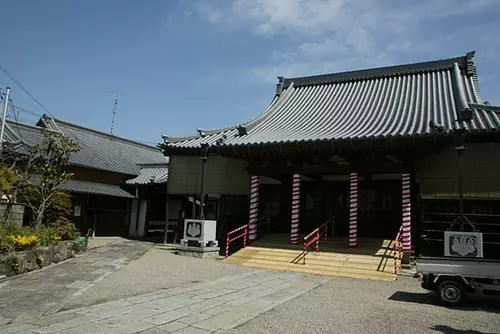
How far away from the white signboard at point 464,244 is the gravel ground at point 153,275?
572 centimetres

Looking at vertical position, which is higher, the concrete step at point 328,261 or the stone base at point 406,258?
the stone base at point 406,258

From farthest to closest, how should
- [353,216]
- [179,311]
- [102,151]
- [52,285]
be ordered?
[102,151], [353,216], [52,285], [179,311]

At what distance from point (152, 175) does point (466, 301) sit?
62.3 feet

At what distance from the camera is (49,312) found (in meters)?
6.45

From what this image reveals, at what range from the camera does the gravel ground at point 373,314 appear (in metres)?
5.95

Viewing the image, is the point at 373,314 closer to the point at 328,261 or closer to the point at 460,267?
the point at 460,267

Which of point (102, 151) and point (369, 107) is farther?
point (102, 151)

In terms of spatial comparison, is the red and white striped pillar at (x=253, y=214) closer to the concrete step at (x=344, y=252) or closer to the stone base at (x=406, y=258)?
the concrete step at (x=344, y=252)

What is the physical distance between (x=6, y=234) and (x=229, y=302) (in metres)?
6.86

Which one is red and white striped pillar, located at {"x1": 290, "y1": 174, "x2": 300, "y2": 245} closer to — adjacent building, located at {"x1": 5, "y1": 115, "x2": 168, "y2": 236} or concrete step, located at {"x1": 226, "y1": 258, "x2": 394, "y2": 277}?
concrete step, located at {"x1": 226, "y1": 258, "x2": 394, "y2": 277}

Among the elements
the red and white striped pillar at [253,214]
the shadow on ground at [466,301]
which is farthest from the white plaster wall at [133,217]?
the shadow on ground at [466,301]

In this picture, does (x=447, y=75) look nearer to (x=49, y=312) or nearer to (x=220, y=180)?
(x=220, y=180)

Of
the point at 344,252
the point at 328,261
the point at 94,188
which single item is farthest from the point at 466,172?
the point at 94,188

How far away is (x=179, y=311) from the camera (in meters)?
6.64
